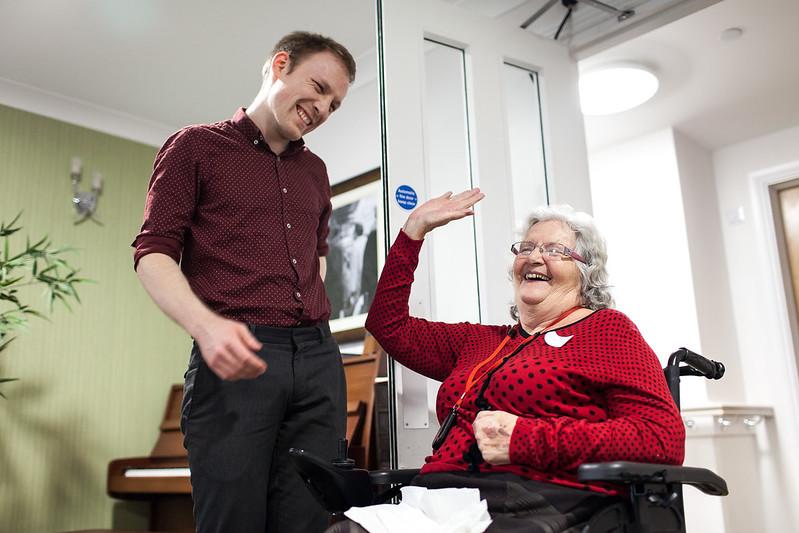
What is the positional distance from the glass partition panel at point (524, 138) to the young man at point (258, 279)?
1179 millimetres

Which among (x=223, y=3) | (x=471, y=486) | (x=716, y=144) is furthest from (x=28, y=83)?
(x=716, y=144)

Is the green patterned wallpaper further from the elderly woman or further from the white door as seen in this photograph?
the elderly woman

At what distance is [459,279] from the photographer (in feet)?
7.39

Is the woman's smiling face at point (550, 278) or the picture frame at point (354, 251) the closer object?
the woman's smiling face at point (550, 278)

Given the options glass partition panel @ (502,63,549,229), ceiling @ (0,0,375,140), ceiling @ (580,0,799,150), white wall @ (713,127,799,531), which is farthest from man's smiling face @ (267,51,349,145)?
white wall @ (713,127,799,531)

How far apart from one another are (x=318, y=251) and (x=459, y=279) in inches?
28.0

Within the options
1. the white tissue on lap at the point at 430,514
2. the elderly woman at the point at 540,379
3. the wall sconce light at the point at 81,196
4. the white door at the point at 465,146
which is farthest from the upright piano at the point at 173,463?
the white tissue on lap at the point at 430,514

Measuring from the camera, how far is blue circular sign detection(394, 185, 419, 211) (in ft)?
6.95

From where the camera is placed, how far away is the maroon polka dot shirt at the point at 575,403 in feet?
4.16

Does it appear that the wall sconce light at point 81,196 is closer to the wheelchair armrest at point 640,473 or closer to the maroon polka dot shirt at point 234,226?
the maroon polka dot shirt at point 234,226

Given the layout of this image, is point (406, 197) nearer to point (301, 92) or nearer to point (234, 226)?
point (301, 92)

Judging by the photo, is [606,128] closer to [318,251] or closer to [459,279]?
[459,279]

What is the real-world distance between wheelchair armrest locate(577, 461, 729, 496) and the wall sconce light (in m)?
3.79

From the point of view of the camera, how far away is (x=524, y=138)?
2.67 m
